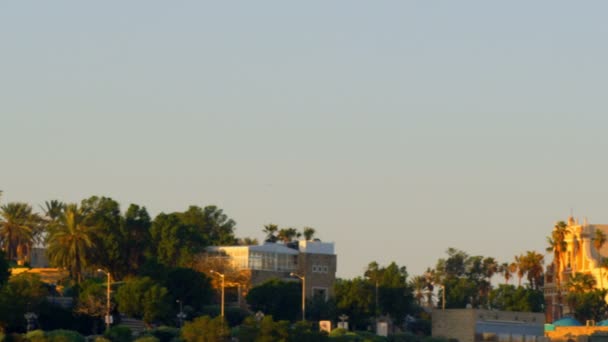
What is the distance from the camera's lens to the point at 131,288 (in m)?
137

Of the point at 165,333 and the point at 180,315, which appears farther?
the point at 180,315

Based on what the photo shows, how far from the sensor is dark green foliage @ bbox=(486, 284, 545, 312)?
186 meters

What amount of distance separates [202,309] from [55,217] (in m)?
35.7

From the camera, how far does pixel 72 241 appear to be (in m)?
151

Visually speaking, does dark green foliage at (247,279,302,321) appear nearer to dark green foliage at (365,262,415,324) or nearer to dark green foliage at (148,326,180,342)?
dark green foliage at (365,262,415,324)

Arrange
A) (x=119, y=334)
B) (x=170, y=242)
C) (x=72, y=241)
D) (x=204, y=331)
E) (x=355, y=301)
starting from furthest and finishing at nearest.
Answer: (x=170, y=242), (x=355, y=301), (x=72, y=241), (x=204, y=331), (x=119, y=334)

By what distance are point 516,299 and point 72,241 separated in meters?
64.8

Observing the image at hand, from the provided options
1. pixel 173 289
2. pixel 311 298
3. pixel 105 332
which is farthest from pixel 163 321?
pixel 311 298

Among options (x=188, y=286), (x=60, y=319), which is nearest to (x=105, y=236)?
(x=188, y=286)

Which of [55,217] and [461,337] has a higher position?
[55,217]

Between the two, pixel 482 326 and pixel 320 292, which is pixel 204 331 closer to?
pixel 320 292

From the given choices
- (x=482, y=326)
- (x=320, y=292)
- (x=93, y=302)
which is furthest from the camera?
(x=320, y=292)

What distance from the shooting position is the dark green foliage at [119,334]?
125 m

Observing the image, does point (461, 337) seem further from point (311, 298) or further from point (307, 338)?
point (307, 338)
